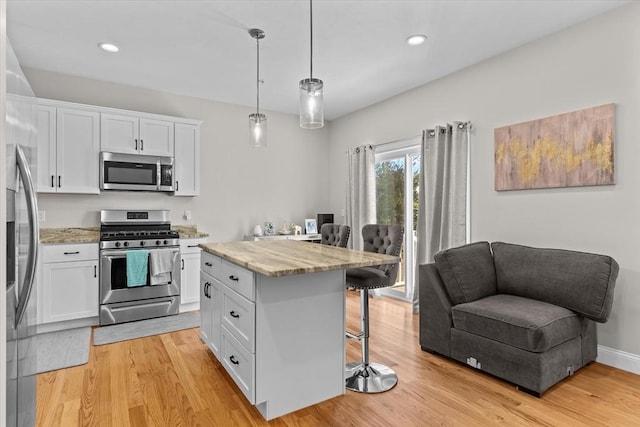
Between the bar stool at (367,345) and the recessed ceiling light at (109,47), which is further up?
the recessed ceiling light at (109,47)

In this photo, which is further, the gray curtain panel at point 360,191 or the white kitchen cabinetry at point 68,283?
the gray curtain panel at point 360,191

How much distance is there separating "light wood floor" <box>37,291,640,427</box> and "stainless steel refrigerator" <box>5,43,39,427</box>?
0.77m

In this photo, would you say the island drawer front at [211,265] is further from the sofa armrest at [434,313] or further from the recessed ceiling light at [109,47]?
the recessed ceiling light at [109,47]

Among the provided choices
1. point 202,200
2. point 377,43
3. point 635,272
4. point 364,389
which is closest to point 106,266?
point 202,200

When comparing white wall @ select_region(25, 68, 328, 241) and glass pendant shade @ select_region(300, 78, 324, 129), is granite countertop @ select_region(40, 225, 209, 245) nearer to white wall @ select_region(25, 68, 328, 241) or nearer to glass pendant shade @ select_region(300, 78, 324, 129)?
white wall @ select_region(25, 68, 328, 241)

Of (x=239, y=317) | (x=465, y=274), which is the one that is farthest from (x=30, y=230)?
(x=465, y=274)

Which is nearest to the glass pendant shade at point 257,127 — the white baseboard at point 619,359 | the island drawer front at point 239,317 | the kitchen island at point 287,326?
the kitchen island at point 287,326

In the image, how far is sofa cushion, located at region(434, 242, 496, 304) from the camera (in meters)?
2.90

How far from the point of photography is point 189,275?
4.35 metres

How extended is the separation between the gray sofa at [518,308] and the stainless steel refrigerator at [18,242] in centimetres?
263

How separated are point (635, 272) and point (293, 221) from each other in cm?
417

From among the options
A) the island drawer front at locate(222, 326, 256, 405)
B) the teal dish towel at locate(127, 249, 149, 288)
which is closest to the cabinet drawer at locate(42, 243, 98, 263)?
the teal dish towel at locate(127, 249, 149, 288)

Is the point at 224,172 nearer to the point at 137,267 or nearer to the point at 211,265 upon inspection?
the point at 137,267

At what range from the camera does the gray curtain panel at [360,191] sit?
5.20m
